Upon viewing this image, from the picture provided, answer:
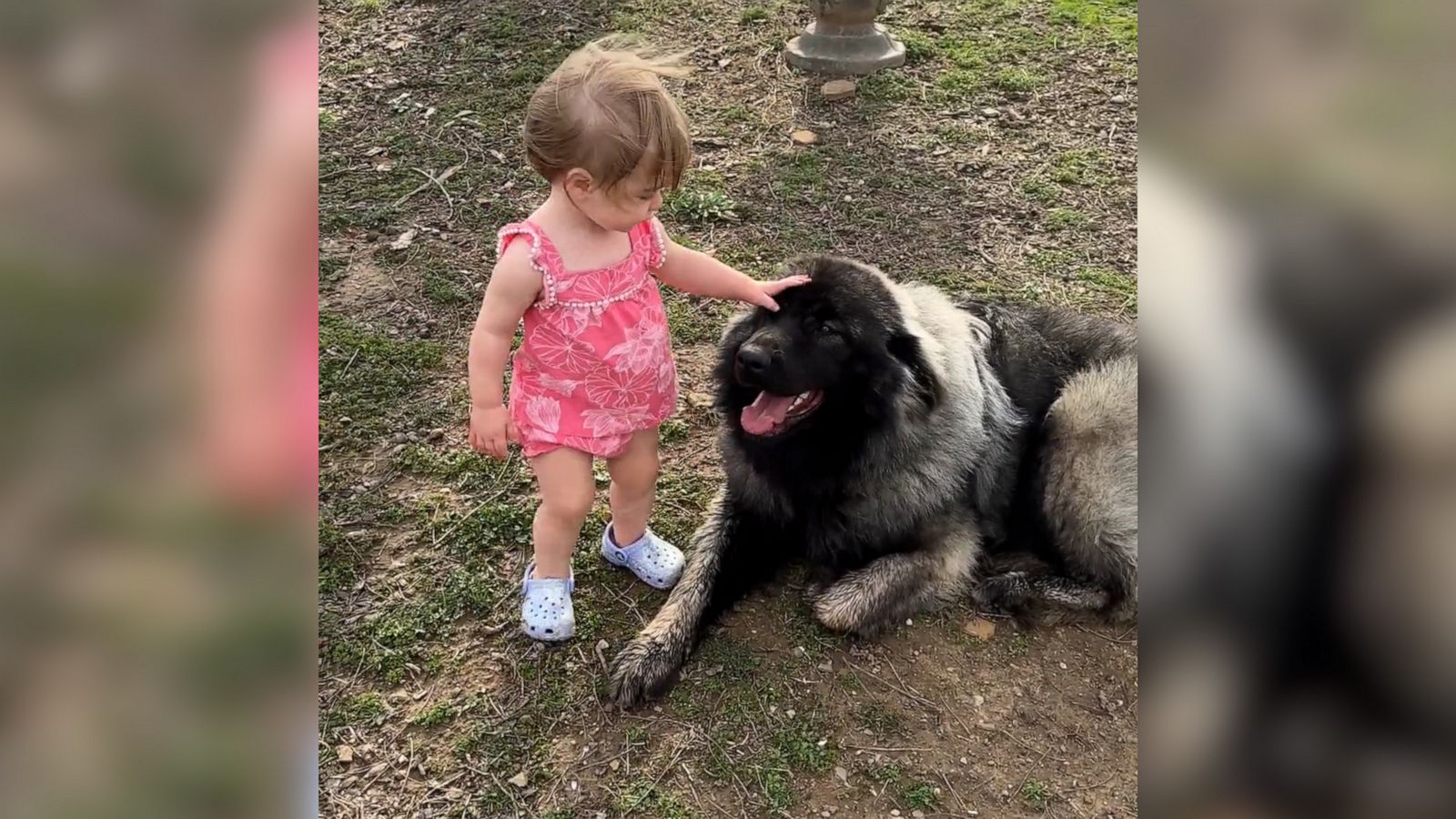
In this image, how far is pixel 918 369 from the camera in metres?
3.37

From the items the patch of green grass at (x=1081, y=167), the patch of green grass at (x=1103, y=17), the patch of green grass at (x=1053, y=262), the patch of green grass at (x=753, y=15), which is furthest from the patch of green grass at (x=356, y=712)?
the patch of green grass at (x=1103, y=17)

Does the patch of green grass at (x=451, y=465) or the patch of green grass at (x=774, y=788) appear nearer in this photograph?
the patch of green grass at (x=774, y=788)

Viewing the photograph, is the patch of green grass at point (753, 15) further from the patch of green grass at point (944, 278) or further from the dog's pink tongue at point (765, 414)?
the dog's pink tongue at point (765, 414)

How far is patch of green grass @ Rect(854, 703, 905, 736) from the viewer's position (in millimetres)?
3082

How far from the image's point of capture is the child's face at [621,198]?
2682 mm

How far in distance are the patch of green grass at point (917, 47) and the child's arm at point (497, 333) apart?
4917 millimetres

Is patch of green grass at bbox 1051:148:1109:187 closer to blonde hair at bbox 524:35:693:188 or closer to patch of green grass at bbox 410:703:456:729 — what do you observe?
blonde hair at bbox 524:35:693:188

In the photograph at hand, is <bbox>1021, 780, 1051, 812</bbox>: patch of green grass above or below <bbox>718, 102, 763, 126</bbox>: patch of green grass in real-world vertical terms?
below

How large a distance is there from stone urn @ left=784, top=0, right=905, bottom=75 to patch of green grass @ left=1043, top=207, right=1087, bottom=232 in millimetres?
1867

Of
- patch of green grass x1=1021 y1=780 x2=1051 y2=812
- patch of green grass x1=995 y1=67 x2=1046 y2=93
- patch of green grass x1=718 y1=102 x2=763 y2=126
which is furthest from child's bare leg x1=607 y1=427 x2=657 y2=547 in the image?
patch of green grass x1=995 y1=67 x2=1046 y2=93
